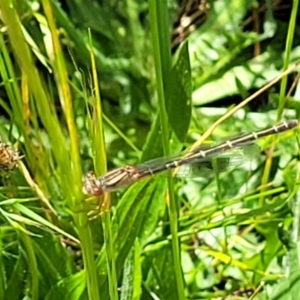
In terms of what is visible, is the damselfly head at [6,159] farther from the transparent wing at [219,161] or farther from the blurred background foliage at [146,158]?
the transparent wing at [219,161]

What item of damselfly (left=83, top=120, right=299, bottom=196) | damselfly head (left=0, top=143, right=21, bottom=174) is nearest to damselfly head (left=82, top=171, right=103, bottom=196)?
damselfly (left=83, top=120, right=299, bottom=196)

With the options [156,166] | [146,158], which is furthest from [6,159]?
[146,158]

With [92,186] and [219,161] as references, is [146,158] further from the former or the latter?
[92,186]

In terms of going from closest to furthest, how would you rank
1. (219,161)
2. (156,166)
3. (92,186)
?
(92,186) < (156,166) < (219,161)

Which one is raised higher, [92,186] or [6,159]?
[6,159]

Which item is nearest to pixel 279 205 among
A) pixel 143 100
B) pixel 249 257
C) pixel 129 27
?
pixel 249 257

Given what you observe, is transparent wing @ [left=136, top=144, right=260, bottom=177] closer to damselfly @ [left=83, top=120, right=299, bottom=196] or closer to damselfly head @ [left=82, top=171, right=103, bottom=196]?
damselfly @ [left=83, top=120, right=299, bottom=196]
